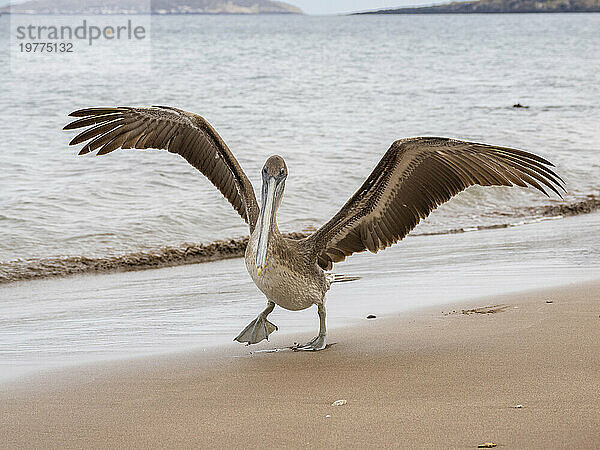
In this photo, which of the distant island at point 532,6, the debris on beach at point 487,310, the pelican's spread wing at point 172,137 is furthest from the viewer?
the distant island at point 532,6

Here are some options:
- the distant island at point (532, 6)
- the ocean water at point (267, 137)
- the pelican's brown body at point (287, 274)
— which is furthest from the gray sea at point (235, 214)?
the distant island at point (532, 6)

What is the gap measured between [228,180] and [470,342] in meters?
1.68

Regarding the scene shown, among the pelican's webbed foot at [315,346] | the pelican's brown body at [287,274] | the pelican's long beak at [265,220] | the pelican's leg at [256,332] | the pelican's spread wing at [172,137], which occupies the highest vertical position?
the pelican's spread wing at [172,137]

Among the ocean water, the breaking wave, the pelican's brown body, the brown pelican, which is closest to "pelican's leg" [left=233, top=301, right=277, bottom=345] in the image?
the brown pelican

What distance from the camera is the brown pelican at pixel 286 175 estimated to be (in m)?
4.37

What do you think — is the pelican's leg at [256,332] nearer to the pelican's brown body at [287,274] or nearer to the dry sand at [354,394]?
the dry sand at [354,394]

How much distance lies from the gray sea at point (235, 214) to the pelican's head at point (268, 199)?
1013 millimetres

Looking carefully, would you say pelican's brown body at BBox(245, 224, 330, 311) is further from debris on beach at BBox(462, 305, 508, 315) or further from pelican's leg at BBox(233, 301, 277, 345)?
debris on beach at BBox(462, 305, 508, 315)

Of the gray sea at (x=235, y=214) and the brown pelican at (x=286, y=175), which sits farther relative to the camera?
the gray sea at (x=235, y=214)

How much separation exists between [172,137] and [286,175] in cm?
116

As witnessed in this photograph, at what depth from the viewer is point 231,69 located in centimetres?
3416

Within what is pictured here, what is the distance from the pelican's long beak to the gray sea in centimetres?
100

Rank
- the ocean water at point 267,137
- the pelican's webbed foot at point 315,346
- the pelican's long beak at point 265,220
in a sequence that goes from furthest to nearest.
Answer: the ocean water at point 267,137, the pelican's webbed foot at point 315,346, the pelican's long beak at point 265,220

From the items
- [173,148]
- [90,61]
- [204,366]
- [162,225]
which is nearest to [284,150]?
[162,225]
